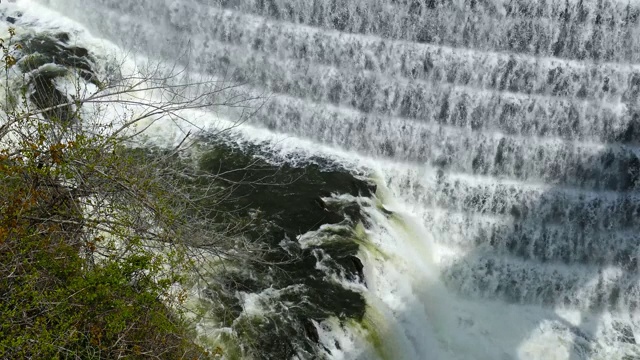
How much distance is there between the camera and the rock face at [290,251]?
1055 centimetres

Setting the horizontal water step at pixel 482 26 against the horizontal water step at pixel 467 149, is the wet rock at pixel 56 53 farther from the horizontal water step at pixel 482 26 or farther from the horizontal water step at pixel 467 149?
the horizontal water step at pixel 467 149

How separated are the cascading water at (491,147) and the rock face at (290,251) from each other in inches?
27.0

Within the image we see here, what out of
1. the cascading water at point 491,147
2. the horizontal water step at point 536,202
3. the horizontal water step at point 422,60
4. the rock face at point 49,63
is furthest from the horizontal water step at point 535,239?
the rock face at point 49,63

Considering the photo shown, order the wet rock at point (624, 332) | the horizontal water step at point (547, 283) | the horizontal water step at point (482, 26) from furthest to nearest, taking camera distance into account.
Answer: the horizontal water step at point (482, 26) → the horizontal water step at point (547, 283) → the wet rock at point (624, 332)

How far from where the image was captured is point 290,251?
1204cm

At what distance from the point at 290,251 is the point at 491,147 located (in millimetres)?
4773

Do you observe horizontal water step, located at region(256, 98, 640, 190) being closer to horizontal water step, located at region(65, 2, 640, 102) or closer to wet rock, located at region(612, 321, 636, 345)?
horizontal water step, located at region(65, 2, 640, 102)

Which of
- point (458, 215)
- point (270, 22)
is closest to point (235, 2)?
point (270, 22)

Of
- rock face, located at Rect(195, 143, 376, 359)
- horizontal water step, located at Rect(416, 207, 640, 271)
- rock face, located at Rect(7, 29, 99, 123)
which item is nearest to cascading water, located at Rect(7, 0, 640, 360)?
horizontal water step, located at Rect(416, 207, 640, 271)

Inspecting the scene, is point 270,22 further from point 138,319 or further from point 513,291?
point 138,319

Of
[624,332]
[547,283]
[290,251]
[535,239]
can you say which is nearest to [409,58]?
[535,239]

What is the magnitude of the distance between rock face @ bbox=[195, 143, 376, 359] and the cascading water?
0.68 metres

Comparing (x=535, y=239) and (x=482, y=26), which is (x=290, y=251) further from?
(x=482, y=26)

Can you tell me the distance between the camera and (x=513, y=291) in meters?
13.4
